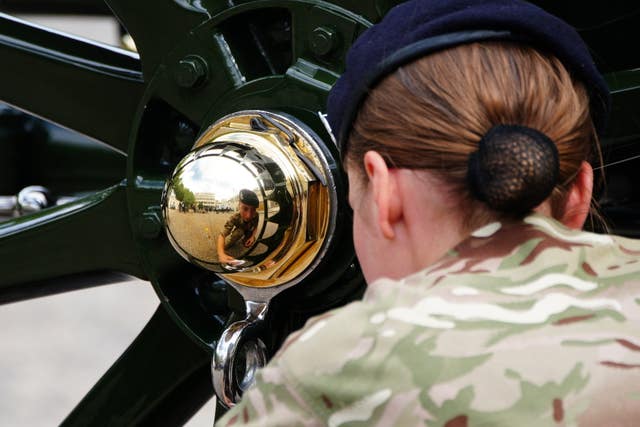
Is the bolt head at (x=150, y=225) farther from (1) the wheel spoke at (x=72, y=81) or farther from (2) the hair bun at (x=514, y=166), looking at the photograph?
(2) the hair bun at (x=514, y=166)

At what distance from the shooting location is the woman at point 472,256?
78 centimetres

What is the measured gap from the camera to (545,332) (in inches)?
31.1

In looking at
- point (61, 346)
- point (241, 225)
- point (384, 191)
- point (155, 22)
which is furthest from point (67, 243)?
point (61, 346)

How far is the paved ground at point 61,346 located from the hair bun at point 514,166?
197cm

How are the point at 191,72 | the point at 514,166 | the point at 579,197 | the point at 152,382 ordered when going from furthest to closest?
the point at 152,382 → the point at 191,72 → the point at 579,197 → the point at 514,166

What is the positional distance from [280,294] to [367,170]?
337mm

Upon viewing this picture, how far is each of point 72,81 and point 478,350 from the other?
2.52 ft

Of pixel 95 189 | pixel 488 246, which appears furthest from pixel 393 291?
pixel 95 189

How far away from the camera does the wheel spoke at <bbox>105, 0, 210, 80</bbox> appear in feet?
4.08

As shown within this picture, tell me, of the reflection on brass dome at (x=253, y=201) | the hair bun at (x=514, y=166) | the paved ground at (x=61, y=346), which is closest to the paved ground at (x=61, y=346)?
the paved ground at (x=61, y=346)

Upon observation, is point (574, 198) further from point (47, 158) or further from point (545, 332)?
point (47, 158)

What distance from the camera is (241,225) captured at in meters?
1.05

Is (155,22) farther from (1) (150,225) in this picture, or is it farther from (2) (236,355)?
(2) (236,355)

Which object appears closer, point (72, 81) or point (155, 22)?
point (155, 22)
